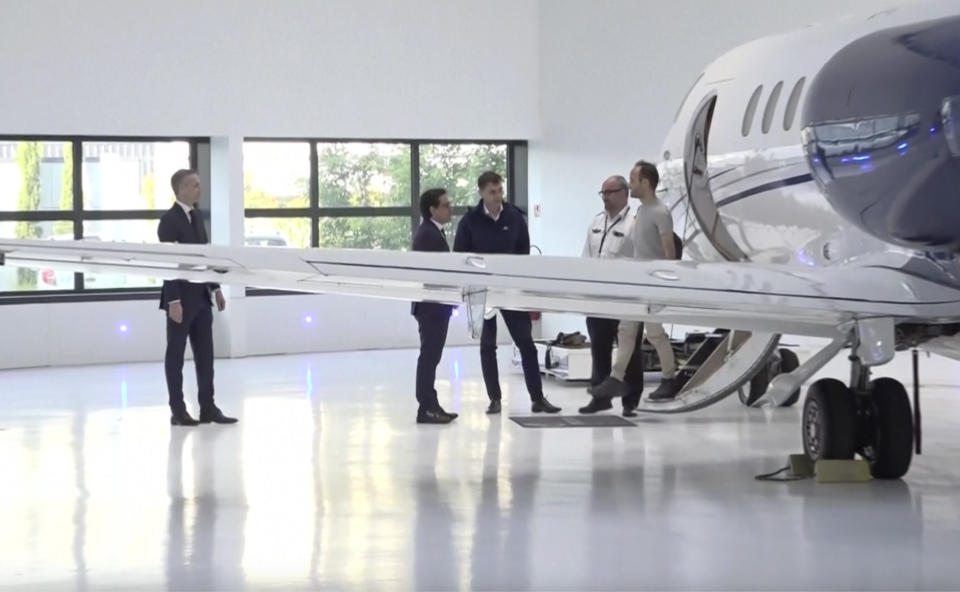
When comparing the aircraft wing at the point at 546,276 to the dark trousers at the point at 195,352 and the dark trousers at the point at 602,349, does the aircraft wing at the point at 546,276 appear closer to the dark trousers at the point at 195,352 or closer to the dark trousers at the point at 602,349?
the dark trousers at the point at 195,352

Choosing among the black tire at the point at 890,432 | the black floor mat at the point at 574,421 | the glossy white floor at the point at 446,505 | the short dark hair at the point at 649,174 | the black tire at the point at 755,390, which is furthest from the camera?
the black tire at the point at 755,390

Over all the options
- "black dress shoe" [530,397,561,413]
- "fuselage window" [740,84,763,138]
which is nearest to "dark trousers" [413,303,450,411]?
"black dress shoe" [530,397,561,413]

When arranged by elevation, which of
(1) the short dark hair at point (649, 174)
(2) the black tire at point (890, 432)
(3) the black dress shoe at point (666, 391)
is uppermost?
(1) the short dark hair at point (649, 174)

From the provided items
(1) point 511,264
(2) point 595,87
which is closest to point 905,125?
(1) point 511,264

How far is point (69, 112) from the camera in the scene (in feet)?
47.2

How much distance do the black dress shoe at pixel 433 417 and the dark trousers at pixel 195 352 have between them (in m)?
1.48

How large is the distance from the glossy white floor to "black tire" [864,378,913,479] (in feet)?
0.35

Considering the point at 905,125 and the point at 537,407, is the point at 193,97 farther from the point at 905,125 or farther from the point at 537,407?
the point at 905,125

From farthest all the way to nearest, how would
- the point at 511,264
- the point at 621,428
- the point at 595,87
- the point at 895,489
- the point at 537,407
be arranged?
the point at 595,87 → the point at 537,407 → the point at 621,428 → the point at 895,489 → the point at 511,264

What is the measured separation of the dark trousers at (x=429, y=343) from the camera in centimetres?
993

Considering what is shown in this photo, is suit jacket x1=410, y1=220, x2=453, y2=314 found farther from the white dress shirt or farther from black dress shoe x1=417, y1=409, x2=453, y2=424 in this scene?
the white dress shirt

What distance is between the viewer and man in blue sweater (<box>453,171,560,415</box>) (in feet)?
33.8

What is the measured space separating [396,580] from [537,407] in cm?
516

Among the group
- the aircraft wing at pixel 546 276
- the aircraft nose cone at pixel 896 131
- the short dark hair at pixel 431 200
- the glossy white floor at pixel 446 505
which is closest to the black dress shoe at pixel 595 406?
the glossy white floor at pixel 446 505
